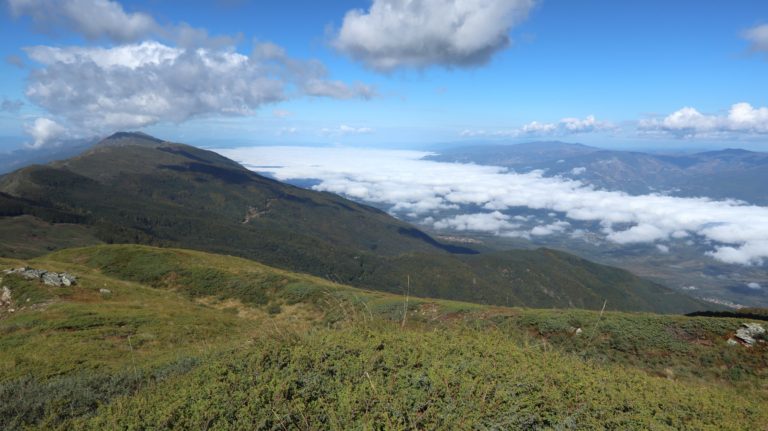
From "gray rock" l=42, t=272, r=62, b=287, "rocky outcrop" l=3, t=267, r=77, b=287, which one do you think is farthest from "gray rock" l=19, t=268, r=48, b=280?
"gray rock" l=42, t=272, r=62, b=287

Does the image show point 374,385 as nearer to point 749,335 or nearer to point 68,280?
point 749,335

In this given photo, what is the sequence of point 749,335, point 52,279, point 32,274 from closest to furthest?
point 749,335 < point 52,279 < point 32,274

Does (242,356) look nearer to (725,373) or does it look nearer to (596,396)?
(596,396)

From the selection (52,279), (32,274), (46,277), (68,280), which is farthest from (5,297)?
(68,280)

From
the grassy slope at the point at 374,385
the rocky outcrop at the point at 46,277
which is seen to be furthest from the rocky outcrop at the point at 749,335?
the rocky outcrop at the point at 46,277

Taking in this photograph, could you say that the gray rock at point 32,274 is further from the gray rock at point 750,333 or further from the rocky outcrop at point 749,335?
the gray rock at point 750,333

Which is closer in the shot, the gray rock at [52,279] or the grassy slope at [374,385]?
the grassy slope at [374,385]

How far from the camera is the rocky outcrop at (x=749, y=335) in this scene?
54.1ft

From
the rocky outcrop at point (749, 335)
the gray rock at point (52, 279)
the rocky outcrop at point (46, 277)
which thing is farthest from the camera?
the rocky outcrop at point (46, 277)

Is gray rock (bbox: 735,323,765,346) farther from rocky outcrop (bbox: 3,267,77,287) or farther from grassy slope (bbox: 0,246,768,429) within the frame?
rocky outcrop (bbox: 3,267,77,287)

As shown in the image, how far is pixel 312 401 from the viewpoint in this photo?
257 inches

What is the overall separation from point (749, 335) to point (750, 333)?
0.14m

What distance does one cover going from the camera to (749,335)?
16781mm

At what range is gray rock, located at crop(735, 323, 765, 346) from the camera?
1653 centimetres
